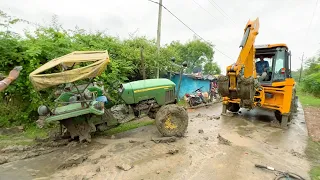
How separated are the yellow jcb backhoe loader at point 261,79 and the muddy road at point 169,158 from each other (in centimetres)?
116

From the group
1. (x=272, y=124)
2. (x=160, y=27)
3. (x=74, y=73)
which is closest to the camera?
(x=74, y=73)

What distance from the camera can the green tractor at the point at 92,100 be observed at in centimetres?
432

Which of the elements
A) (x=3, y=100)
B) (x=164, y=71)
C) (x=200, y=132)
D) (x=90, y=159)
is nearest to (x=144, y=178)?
(x=90, y=159)

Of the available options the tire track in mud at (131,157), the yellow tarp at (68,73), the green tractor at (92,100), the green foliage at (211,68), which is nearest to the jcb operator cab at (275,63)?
the green tractor at (92,100)

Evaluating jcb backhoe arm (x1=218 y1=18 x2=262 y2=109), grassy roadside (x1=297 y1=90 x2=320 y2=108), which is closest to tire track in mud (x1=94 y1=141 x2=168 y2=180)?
jcb backhoe arm (x1=218 y1=18 x2=262 y2=109)

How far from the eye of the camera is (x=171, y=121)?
5488 millimetres

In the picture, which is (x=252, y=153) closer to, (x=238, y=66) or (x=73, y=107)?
(x=238, y=66)

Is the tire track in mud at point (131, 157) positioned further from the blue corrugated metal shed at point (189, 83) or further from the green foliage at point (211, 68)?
the green foliage at point (211, 68)

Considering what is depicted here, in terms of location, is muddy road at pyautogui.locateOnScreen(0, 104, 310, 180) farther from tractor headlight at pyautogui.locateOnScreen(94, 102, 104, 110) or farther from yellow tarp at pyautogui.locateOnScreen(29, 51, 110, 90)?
yellow tarp at pyautogui.locateOnScreen(29, 51, 110, 90)

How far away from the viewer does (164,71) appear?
38.4 feet

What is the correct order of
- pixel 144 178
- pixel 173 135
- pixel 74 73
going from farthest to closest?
pixel 173 135, pixel 74 73, pixel 144 178

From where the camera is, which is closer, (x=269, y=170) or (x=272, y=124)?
(x=269, y=170)

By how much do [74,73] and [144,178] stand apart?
7.62ft

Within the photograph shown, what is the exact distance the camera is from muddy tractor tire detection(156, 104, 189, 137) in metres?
5.38
